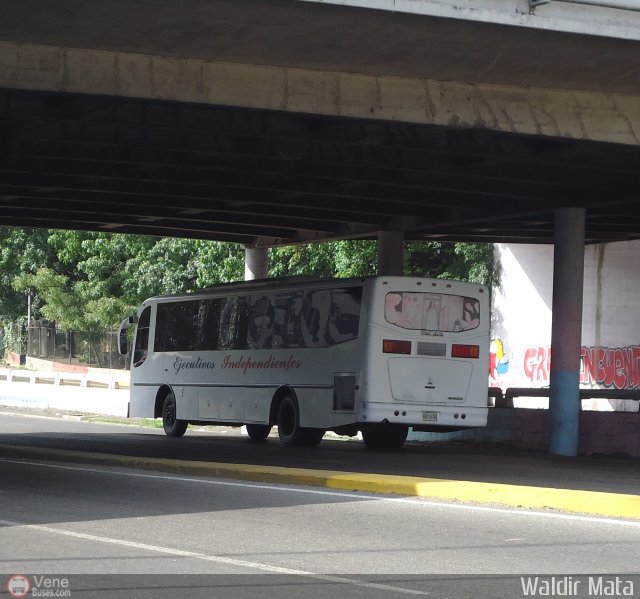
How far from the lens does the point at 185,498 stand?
14.2 metres

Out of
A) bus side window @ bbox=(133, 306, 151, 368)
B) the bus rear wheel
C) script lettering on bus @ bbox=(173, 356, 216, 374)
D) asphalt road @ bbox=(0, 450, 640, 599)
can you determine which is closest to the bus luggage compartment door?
the bus rear wheel

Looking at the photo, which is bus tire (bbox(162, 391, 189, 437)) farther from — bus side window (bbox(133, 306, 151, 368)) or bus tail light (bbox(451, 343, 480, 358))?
bus tail light (bbox(451, 343, 480, 358))

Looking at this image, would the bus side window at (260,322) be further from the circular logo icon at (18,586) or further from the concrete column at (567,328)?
the circular logo icon at (18,586)

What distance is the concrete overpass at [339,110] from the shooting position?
1642 centimetres

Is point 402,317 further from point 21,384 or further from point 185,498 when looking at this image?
point 21,384

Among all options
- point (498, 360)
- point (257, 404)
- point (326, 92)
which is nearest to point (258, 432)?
point (257, 404)

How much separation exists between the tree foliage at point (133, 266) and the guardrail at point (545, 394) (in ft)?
51.8

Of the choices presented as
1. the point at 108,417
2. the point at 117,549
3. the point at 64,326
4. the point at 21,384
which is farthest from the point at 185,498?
the point at 64,326

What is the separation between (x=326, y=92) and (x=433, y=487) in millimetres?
6763

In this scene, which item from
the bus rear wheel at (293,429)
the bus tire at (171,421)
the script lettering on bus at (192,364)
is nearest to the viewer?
the bus rear wheel at (293,429)

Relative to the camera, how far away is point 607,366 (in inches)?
1652

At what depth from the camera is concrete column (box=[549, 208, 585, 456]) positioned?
2605 cm

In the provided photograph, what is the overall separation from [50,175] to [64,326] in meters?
40.9

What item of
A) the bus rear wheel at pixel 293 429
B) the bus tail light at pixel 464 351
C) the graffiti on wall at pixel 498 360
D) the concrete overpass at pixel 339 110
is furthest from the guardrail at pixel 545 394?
the graffiti on wall at pixel 498 360
